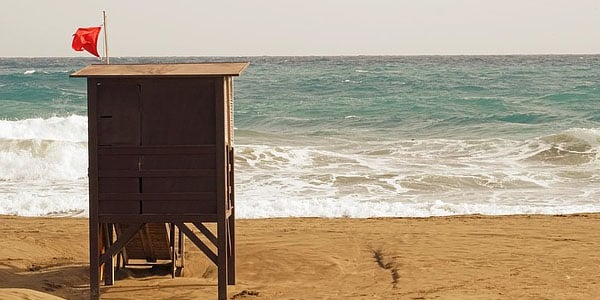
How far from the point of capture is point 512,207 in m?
18.5

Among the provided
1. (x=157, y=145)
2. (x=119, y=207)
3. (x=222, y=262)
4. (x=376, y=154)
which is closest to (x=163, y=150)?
(x=157, y=145)

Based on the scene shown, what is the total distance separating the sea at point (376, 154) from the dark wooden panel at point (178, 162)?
293 inches

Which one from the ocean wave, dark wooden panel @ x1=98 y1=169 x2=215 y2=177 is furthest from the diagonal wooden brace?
the ocean wave

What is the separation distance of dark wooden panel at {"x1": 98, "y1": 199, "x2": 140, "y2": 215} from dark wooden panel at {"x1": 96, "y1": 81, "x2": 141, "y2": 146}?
2.18ft

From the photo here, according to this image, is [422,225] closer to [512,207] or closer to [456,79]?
[512,207]

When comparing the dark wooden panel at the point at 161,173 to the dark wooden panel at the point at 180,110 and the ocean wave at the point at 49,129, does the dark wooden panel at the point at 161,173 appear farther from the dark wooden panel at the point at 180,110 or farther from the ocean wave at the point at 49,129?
the ocean wave at the point at 49,129

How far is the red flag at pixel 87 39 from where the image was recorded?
39.9ft

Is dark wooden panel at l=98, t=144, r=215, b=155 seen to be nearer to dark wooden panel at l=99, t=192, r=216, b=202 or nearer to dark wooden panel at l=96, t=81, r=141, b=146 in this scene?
dark wooden panel at l=96, t=81, r=141, b=146

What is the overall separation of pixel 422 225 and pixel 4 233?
697cm

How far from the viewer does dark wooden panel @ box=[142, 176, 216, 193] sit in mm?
10422

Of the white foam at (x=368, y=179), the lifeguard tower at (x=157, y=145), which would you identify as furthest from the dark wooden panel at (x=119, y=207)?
the white foam at (x=368, y=179)

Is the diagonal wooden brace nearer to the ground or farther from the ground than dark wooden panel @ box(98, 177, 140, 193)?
nearer to the ground

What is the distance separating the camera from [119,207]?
34.5 ft

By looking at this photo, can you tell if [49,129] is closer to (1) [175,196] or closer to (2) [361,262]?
(2) [361,262]
